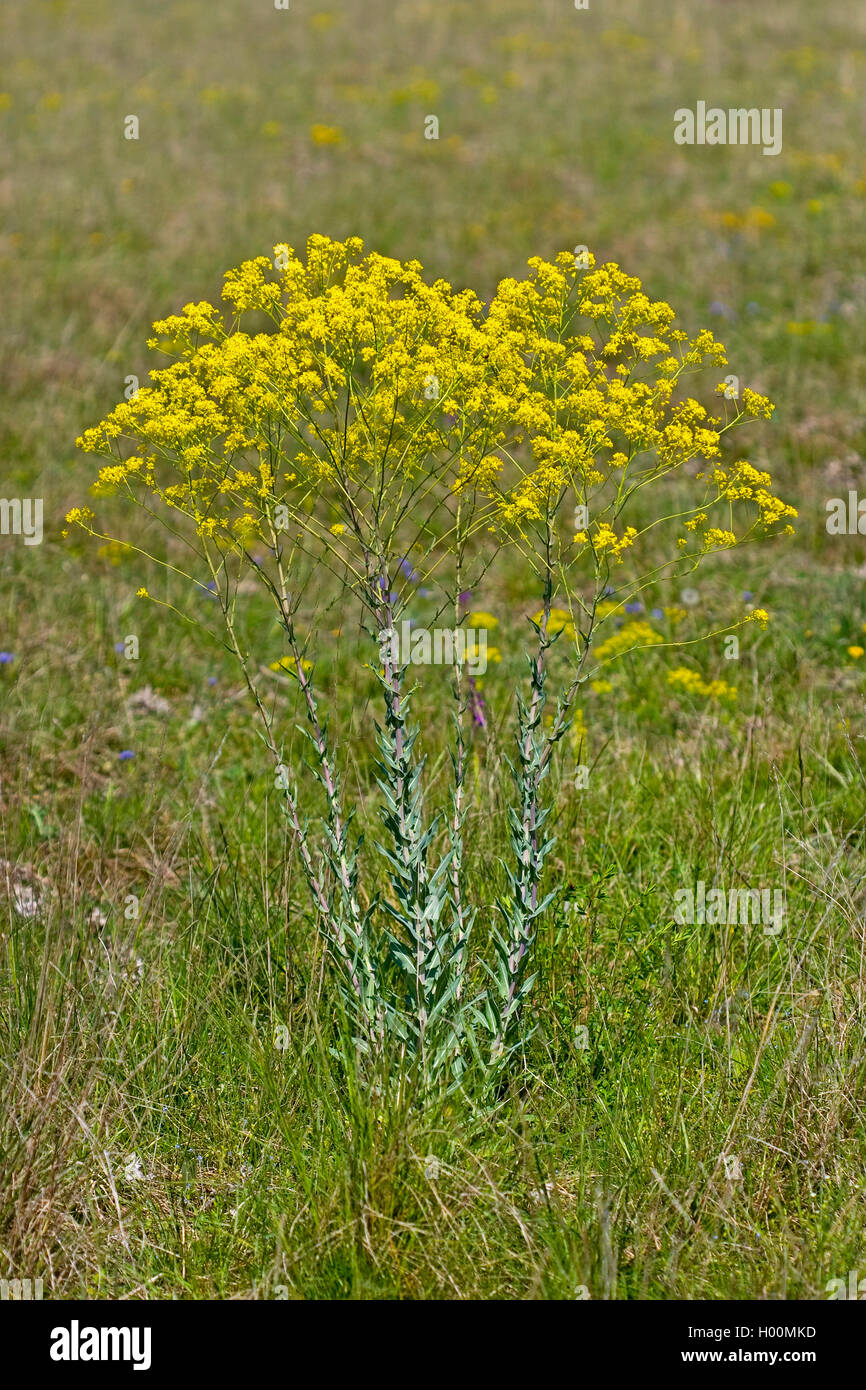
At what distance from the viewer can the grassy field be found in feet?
8.12

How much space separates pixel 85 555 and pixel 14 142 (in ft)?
27.1

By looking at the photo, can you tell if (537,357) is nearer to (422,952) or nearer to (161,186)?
(422,952)

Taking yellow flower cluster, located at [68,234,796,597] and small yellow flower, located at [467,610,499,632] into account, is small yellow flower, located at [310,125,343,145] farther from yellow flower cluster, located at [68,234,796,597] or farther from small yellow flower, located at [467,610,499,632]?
yellow flower cluster, located at [68,234,796,597]

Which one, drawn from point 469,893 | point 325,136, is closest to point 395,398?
point 469,893

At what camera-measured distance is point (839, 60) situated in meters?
14.8

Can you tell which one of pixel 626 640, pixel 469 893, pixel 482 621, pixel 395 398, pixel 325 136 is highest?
pixel 325 136

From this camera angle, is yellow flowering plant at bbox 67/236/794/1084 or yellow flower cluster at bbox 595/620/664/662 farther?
yellow flower cluster at bbox 595/620/664/662

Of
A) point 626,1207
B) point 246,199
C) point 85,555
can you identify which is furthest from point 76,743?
point 246,199

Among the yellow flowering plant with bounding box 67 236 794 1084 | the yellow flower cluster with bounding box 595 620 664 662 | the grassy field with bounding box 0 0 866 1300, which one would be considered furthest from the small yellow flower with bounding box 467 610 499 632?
the yellow flowering plant with bounding box 67 236 794 1084

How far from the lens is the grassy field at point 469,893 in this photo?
247 cm

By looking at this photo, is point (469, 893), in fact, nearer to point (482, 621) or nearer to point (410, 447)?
point (410, 447)

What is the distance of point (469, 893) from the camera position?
11.3 feet

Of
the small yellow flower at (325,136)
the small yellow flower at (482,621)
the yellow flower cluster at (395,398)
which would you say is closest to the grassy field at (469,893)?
the small yellow flower at (482,621)

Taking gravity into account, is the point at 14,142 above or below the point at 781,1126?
above
